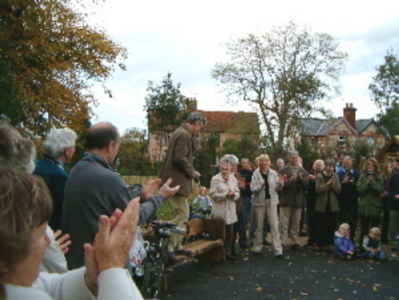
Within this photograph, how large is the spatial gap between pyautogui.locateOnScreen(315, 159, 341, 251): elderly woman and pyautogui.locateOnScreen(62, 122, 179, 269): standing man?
885 cm

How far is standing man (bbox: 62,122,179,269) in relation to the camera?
11.0 feet

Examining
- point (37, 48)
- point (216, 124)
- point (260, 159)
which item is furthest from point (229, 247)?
point (216, 124)

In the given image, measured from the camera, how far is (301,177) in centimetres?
1172

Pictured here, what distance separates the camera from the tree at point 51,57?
21578mm

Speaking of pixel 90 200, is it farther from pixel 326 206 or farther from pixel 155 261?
pixel 326 206

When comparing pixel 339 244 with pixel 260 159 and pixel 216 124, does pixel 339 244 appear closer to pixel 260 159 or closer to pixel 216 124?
pixel 260 159

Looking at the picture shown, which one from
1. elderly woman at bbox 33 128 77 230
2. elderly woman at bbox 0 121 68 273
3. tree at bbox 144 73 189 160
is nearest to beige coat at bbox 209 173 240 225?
elderly woman at bbox 33 128 77 230

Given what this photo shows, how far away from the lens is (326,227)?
39.2 ft

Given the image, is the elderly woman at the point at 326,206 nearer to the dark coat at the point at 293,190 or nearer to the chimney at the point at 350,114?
the dark coat at the point at 293,190

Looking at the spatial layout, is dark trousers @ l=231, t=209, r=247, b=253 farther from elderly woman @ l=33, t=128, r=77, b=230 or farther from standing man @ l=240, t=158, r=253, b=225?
elderly woman @ l=33, t=128, r=77, b=230

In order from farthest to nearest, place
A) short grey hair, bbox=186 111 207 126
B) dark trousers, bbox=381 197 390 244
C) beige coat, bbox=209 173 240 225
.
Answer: dark trousers, bbox=381 197 390 244 < beige coat, bbox=209 173 240 225 < short grey hair, bbox=186 111 207 126

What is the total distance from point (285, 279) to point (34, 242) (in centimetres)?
759

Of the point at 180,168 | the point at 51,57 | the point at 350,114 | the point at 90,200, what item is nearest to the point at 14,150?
the point at 90,200

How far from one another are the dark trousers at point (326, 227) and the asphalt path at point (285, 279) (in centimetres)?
105
